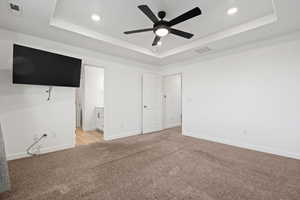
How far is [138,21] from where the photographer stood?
2.44 m

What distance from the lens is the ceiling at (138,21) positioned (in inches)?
78.1

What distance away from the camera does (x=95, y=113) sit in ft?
16.7

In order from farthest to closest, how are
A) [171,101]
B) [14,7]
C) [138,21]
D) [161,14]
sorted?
1. [171,101]
2. [138,21]
3. [161,14]
4. [14,7]

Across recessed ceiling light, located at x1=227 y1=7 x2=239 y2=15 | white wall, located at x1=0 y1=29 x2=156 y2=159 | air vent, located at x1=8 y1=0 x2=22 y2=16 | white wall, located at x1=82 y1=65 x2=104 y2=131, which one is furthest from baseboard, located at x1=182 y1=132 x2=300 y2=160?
air vent, located at x1=8 y1=0 x2=22 y2=16

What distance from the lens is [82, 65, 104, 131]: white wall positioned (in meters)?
4.87

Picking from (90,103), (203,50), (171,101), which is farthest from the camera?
(171,101)

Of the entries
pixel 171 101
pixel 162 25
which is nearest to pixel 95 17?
pixel 162 25

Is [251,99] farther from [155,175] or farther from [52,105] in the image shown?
[52,105]

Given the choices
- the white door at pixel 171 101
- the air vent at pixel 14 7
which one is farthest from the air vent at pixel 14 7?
the white door at pixel 171 101

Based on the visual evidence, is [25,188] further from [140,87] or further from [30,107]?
[140,87]

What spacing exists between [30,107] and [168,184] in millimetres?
3096

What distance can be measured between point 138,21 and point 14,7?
191 centimetres

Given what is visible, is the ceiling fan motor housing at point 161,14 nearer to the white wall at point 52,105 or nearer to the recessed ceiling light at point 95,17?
the recessed ceiling light at point 95,17

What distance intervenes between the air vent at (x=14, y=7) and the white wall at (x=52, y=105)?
2.53 feet
